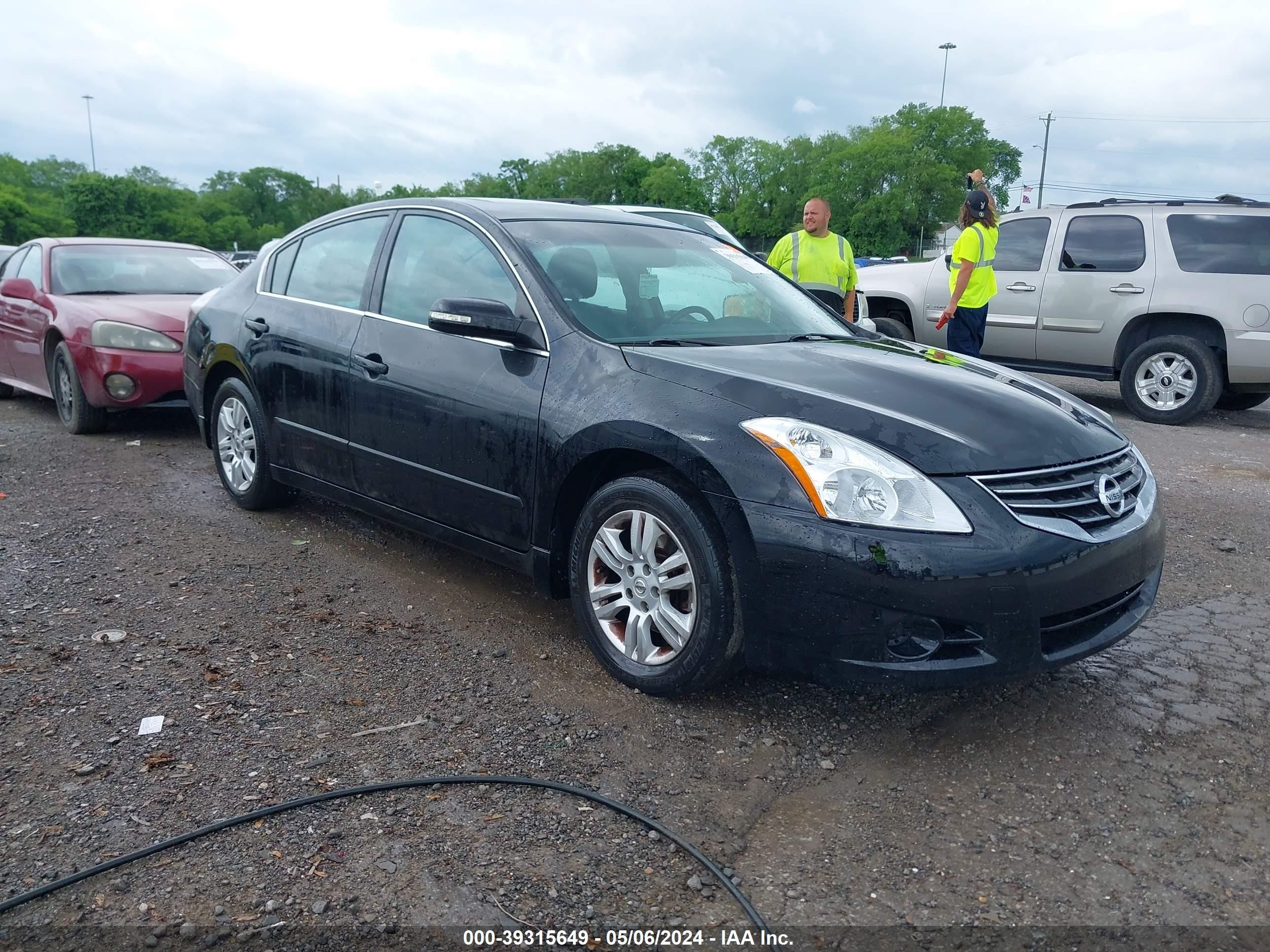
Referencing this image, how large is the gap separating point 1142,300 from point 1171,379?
73 centimetres

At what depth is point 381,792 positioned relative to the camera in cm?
279

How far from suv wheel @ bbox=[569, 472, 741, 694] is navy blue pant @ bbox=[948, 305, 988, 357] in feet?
18.5

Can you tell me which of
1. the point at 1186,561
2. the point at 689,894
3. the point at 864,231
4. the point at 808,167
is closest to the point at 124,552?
the point at 689,894

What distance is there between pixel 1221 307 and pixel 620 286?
6.68 meters

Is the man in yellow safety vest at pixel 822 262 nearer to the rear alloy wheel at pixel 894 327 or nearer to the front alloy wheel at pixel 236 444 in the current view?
the rear alloy wheel at pixel 894 327

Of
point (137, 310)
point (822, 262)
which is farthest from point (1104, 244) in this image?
point (137, 310)

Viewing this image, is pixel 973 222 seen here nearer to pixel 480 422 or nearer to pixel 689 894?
pixel 480 422

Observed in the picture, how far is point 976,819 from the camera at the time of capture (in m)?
2.71

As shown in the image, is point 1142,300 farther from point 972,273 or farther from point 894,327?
point 894,327

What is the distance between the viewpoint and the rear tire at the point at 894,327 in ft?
33.3

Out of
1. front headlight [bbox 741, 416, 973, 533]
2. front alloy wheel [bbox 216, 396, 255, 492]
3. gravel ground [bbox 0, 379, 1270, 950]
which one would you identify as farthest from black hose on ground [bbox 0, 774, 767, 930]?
front alloy wheel [bbox 216, 396, 255, 492]

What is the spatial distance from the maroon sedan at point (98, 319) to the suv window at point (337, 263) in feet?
8.70

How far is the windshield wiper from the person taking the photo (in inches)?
144

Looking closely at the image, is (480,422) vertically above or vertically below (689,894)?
above
